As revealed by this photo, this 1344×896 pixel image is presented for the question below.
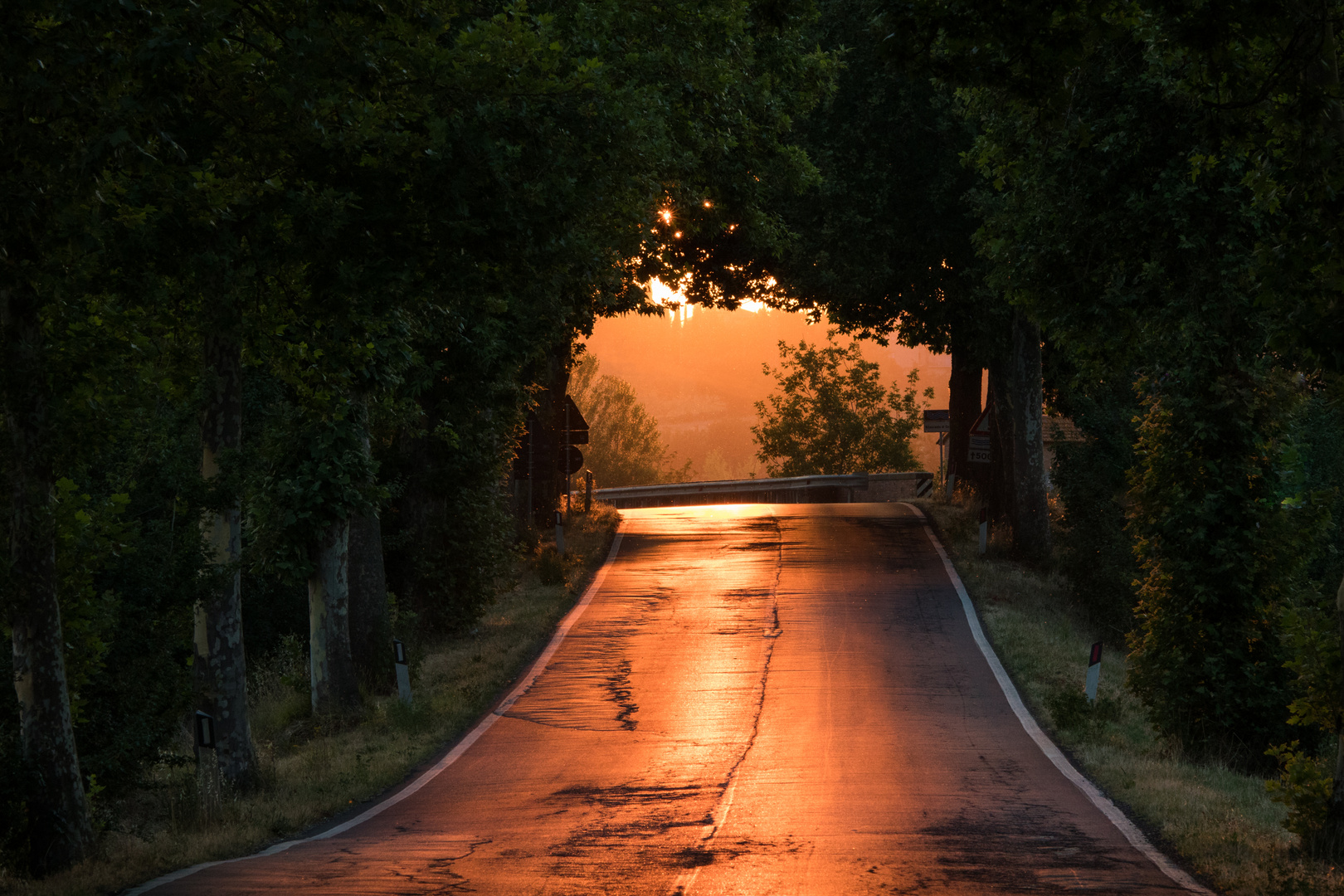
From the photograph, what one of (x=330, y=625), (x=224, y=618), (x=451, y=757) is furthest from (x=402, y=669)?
(x=224, y=618)

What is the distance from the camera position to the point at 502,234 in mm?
8773

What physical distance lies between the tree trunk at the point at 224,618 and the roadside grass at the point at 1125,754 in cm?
812

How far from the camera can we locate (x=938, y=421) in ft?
117

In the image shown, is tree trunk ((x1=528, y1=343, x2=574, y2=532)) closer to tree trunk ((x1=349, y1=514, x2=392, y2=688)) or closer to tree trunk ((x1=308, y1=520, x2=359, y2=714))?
tree trunk ((x1=349, y1=514, x2=392, y2=688))

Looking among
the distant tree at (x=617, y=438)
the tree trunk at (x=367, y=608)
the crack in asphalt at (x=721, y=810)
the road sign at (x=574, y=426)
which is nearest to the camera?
the crack in asphalt at (x=721, y=810)

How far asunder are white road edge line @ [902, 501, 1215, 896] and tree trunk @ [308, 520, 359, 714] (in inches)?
319

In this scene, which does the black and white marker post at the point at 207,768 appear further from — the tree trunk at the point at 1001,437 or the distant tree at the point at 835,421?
the distant tree at the point at 835,421

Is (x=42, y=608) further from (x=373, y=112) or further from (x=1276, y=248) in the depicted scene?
(x=1276, y=248)

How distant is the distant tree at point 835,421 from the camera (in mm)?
78375

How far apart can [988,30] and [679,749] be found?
26.7ft

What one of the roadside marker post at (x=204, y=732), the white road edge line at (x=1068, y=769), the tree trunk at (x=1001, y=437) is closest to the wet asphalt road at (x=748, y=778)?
the white road edge line at (x=1068, y=769)

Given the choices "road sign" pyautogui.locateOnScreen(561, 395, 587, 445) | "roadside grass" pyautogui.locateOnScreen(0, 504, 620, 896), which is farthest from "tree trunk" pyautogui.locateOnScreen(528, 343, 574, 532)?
"roadside grass" pyautogui.locateOnScreen(0, 504, 620, 896)

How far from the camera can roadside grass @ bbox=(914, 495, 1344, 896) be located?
28.1ft

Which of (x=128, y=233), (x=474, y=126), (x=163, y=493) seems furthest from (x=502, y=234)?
(x=163, y=493)
